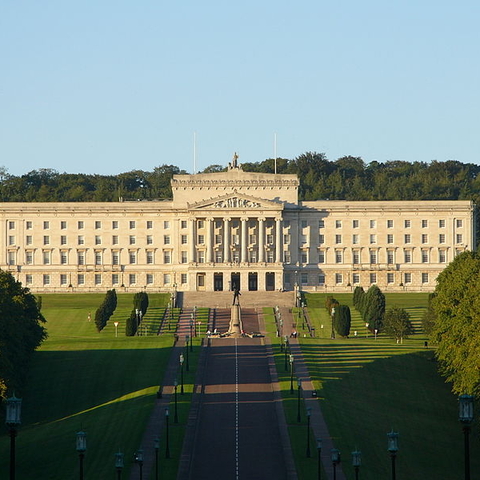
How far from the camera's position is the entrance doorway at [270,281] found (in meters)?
→ 173

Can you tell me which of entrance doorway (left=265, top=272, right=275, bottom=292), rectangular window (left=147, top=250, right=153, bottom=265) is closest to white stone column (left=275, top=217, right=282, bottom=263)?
entrance doorway (left=265, top=272, right=275, bottom=292)

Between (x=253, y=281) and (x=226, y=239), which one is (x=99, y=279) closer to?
(x=226, y=239)

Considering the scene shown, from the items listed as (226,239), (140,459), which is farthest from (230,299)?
(140,459)

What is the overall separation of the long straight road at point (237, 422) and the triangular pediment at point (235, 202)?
57.1 m

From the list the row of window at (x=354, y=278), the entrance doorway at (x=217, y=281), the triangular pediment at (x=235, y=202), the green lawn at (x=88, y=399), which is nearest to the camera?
the green lawn at (x=88, y=399)

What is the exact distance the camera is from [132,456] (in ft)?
261

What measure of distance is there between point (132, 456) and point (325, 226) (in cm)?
10230

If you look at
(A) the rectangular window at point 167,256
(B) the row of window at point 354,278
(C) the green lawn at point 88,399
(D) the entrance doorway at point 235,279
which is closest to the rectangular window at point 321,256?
(B) the row of window at point 354,278

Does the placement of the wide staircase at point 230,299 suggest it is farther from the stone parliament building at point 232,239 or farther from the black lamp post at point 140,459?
the black lamp post at point 140,459

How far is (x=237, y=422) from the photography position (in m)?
88.2

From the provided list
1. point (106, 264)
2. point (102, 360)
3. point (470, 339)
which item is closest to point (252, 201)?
point (106, 264)

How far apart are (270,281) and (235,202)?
35.8 feet

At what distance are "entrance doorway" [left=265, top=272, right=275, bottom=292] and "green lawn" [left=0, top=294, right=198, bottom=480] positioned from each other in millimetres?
36269

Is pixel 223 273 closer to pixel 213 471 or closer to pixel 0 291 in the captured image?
pixel 0 291
